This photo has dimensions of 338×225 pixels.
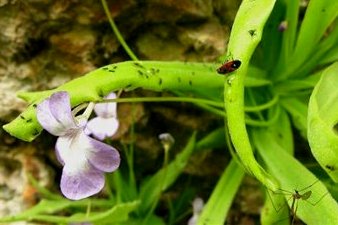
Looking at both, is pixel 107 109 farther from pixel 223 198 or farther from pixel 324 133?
pixel 324 133

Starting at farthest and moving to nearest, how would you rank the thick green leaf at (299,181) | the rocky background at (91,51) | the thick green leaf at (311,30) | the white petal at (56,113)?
the rocky background at (91,51)
the thick green leaf at (311,30)
the thick green leaf at (299,181)
the white petal at (56,113)

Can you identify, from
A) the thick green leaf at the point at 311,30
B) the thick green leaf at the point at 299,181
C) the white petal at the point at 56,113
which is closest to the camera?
the white petal at the point at 56,113

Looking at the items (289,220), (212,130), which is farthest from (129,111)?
(289,220)

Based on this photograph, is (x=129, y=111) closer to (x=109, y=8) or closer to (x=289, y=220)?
(x=109, y=8)

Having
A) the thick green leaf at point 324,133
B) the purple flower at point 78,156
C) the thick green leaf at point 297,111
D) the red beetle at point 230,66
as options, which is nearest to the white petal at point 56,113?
the purple flower at point 78,156

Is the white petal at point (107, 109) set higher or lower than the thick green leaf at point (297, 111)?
lower

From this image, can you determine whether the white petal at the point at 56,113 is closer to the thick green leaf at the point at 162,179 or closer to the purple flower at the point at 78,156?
the purple flower at the point at 78,156

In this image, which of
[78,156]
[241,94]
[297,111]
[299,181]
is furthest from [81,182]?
[297,111]
